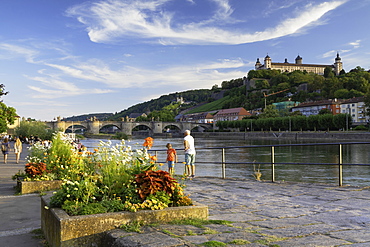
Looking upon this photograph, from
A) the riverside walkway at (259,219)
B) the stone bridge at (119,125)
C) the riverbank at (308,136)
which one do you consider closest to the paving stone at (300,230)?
the riverside walkway at (259,219)

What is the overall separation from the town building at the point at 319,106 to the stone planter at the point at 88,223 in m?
109

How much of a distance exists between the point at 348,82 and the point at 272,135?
184 feet

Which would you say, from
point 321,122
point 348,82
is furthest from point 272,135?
point 348,82

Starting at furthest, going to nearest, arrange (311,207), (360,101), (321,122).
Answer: (360,101) → (321,122) → (311,207)

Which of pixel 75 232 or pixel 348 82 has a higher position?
pixel 348 82

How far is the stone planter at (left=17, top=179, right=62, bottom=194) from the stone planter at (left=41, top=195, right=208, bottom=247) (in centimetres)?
404

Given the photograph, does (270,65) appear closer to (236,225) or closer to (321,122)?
(321,122)

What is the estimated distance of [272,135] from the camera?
80.9m

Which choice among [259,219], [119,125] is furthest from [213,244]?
[119,125]

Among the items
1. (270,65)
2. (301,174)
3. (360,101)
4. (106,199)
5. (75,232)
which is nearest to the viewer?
(75,232)

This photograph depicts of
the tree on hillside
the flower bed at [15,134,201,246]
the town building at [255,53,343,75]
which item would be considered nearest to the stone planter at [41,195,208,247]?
the flower bed at [15,134,201,246]

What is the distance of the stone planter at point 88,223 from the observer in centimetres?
346

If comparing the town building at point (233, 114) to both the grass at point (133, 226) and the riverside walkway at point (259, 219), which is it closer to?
the riverside walkway at point (259, 219)

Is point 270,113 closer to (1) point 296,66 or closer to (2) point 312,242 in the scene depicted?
(1) point 296,66
